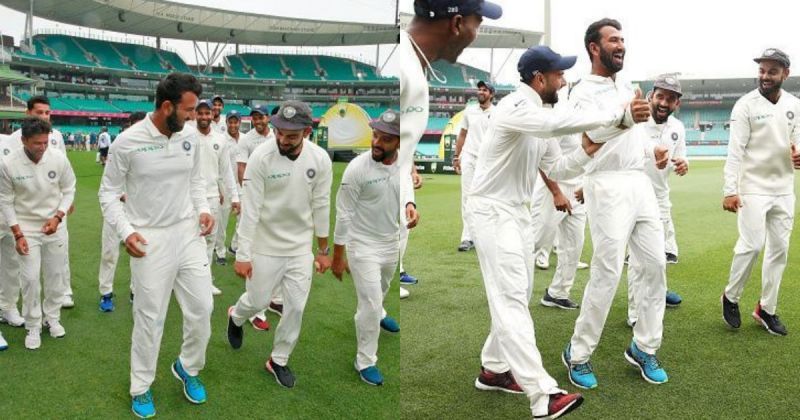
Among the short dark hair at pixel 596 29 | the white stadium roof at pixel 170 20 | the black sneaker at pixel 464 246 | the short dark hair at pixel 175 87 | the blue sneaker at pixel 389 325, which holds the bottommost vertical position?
the blue sneaker at pixel 389 325

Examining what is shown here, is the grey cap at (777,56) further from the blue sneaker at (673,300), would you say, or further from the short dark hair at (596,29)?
the blue sneaker at (673,300)

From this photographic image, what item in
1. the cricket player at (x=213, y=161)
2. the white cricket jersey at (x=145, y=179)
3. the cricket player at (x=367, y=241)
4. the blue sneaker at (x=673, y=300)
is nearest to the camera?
the white cricket jersey at (x=145, y=179)

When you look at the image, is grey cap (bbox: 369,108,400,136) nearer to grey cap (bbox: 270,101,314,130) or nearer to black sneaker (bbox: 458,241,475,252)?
grey cap (bbox: 270,101,314,130)

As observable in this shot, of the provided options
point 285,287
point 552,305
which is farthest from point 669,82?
point 285,287

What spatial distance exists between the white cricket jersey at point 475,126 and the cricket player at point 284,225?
157 inches

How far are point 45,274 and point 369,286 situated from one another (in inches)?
105

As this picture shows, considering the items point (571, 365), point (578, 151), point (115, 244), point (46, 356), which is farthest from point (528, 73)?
point (115, 244)

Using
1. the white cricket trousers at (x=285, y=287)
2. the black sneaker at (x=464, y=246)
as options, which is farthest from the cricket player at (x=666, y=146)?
the black sneaker at (x=464, y=246)

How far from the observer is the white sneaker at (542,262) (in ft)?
22.9

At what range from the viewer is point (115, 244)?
17.6ft

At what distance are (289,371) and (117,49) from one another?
29.6m

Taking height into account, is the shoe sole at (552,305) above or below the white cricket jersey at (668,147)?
below

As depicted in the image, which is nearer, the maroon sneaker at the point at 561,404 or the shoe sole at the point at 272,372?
the maroon sneaker at the point at 561,404

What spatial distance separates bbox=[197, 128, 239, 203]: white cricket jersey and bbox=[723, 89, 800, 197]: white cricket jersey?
14.1 feet
